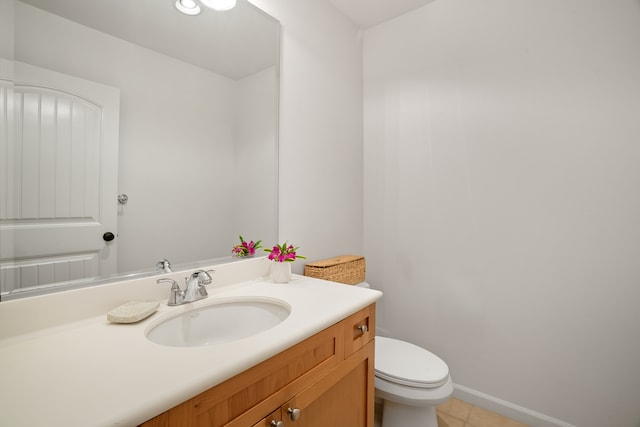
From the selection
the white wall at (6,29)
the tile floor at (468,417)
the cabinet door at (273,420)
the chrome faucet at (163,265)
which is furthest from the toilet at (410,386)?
the white wall at (6,29)

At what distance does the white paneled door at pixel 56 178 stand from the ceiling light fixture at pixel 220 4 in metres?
0.59

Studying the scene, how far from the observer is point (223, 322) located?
3.31 ft

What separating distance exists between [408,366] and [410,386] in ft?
0.34

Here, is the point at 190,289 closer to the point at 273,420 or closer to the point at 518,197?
the point at 273,420

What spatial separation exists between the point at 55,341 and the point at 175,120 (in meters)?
0.78

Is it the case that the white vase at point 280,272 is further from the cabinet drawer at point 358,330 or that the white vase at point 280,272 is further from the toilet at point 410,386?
the toilet at point 410,386

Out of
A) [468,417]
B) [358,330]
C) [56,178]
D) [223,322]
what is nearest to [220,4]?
[56,178]

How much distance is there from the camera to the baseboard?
1.42 m

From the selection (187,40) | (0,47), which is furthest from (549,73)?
(0,47)

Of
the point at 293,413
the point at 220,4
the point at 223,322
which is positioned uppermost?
the point at 220,4

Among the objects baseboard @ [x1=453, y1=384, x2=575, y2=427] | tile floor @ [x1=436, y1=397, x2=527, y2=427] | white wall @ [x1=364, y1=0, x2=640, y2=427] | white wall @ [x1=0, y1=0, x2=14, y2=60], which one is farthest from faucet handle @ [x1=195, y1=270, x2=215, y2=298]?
baseboard @ [x1=453, y1=384, x2=575, y2=427]

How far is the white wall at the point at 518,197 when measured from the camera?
1.29 m

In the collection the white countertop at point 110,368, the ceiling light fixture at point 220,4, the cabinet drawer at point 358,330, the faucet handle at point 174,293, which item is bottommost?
the cabinet drawer at point 358,330

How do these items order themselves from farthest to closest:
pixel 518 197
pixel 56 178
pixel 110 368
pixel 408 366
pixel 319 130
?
1. pixel 319 130
2. pixel 518 197
3. pixel 408 366
4. pixel 56 178
5. pixel 110 368
